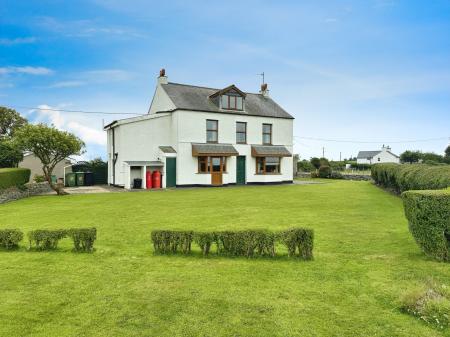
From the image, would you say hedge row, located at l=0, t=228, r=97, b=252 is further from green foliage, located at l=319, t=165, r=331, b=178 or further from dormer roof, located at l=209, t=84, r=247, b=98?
green foliage, located at l=319, t=165, r=331, b=178

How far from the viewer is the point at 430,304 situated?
16.1 feet

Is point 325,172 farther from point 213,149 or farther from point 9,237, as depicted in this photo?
point 9,237

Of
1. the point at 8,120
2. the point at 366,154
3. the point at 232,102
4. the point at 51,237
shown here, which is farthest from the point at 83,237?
the point at 366,154

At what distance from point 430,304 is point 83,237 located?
732 cm

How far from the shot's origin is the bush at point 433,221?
7.38 meters

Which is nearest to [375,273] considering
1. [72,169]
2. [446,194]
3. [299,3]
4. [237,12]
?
[446,194]

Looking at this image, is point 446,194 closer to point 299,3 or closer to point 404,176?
point 299,3

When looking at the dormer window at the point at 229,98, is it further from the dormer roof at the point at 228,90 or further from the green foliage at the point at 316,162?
the green foliage at the point at 316,162

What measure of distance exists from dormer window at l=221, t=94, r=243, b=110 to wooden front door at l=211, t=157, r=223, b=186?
5436 millimetres

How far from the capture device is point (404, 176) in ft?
66.7

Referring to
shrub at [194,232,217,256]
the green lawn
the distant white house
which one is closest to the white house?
the green lawn

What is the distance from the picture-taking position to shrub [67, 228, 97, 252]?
8.27 m

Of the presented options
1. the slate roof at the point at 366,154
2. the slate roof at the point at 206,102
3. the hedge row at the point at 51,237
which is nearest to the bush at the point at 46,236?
the hedge row at the point at 51,237

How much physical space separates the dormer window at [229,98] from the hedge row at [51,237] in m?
26.2
